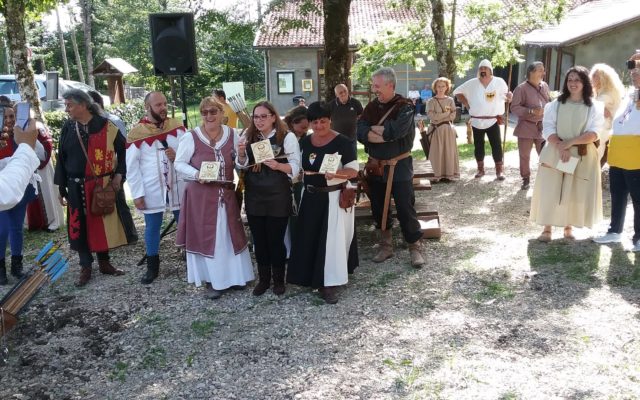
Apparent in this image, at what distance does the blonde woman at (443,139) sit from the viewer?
28.9ft

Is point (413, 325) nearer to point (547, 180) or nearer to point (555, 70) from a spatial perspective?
point (547, 180)

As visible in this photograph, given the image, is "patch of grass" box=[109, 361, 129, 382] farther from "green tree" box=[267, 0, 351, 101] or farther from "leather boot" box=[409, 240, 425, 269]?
"green tree" box=[267, 0, 351, 101]

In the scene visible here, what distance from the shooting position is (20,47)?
30.7 ft

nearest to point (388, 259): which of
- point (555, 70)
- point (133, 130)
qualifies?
point (133, 130)

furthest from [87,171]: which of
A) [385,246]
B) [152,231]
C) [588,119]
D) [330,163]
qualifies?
[588,119]

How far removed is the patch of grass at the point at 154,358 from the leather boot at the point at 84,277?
1667 millimetres

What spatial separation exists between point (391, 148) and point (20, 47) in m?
7.26

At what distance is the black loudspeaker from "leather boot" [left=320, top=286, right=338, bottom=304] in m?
3.30

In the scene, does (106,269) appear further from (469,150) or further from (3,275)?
(469,150)

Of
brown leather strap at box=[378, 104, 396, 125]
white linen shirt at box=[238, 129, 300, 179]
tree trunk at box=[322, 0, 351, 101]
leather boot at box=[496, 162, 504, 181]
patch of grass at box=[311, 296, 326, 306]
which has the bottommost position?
patch of grass at box=[311, 296, 326, 306]

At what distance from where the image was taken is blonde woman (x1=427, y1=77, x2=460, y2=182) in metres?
8.82

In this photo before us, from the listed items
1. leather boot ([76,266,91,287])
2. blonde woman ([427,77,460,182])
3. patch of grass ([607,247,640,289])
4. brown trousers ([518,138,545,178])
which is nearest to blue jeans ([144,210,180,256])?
leather boot ([76,266,91,287])

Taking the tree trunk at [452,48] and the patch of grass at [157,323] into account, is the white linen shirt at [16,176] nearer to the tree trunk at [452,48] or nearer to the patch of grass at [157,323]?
the patch of grass at [157,323]

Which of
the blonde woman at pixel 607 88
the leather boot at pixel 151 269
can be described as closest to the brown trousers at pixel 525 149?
the blonde woman at pixel 607 88
